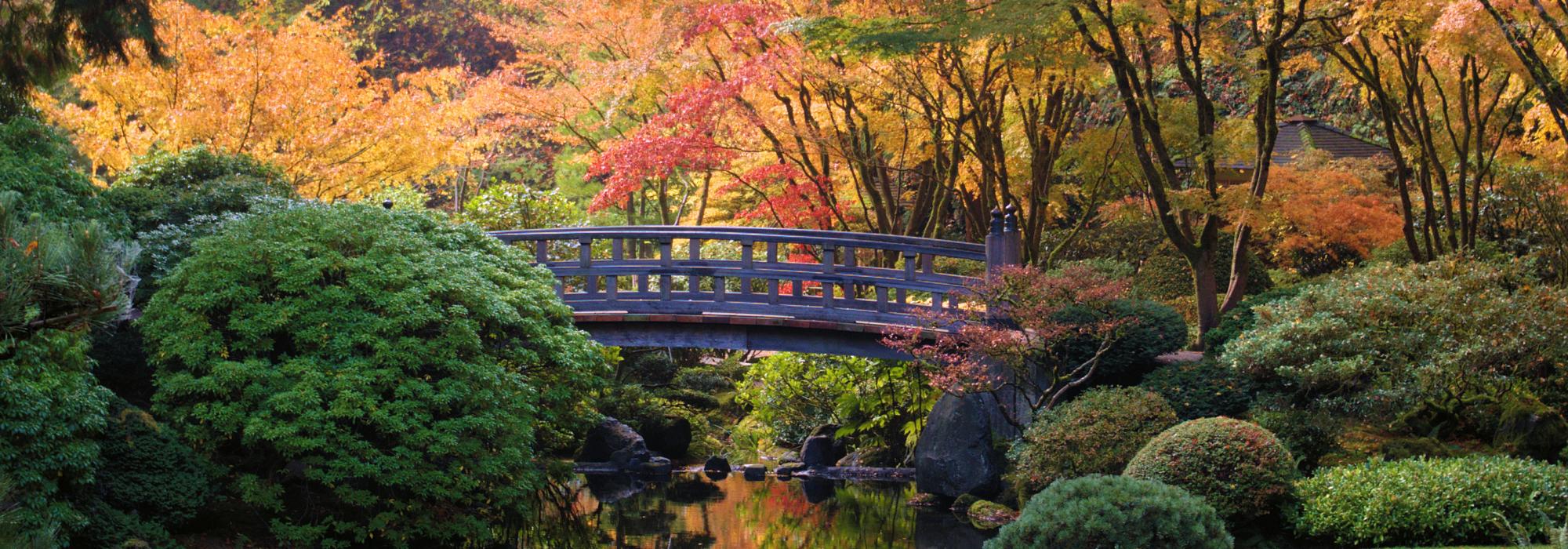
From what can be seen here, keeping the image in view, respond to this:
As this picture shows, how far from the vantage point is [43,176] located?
10898 mm

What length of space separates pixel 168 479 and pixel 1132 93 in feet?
35.1

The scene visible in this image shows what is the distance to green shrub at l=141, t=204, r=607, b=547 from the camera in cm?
1031

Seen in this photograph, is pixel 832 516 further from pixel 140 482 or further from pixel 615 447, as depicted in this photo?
pixel 140 482

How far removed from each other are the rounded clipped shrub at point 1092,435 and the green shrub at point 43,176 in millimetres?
8541

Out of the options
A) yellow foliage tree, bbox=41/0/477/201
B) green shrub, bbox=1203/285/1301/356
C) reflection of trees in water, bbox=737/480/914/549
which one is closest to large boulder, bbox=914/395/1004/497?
reflection of trees in water, bbox=737/480/914/549

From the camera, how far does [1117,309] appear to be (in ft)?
44.5

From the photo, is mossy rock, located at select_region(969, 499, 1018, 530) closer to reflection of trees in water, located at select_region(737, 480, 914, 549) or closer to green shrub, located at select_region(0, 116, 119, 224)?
reflection of trees in water, located at select_region(737, 480, 914, 549)

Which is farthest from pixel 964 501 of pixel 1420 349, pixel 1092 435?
pixel 1420 349

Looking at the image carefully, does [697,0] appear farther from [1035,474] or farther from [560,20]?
[1035,474]

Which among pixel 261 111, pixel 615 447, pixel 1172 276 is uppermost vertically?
pixel 261 111

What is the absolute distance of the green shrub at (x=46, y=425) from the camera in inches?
326

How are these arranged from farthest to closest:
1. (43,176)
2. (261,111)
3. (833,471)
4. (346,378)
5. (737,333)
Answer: (261,111) < (833,471) < (737,333) < (43,176) < (346,378)

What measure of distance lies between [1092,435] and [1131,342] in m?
1.63

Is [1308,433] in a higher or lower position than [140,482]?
lower
